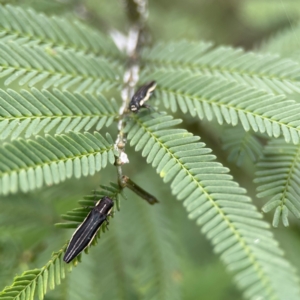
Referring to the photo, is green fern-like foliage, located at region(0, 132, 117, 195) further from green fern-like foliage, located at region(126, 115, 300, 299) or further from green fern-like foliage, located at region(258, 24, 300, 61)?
green fern-like foliage, located at region(258, 24, 300, 61)

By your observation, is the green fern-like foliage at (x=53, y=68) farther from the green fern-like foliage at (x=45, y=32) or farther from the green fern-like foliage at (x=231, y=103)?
the green fern-like foliage at (x=231, y=103)

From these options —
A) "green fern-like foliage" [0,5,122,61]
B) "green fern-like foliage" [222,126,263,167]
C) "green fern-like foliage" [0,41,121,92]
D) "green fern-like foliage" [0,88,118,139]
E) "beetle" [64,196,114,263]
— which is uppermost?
"green fern-like foliage" [0,5,122,61]

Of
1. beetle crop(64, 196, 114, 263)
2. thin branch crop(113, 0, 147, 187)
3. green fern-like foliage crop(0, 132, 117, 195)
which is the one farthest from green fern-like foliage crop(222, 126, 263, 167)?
beetle crop(64, 196, 114, 263)

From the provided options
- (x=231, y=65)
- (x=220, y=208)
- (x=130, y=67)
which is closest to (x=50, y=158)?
(x=220, y=208)

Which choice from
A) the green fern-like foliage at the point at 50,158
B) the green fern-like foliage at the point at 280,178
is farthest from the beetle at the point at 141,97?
the green fern-like foliage at the point at 280,178

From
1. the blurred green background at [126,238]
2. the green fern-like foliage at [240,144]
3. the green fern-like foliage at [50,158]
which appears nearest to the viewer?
the green fern-like foliage at [50,158]
